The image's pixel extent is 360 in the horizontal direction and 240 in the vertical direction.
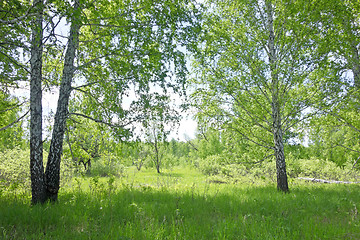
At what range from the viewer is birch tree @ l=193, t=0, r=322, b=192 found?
26.2ft

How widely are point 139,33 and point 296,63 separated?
5787 millimetres

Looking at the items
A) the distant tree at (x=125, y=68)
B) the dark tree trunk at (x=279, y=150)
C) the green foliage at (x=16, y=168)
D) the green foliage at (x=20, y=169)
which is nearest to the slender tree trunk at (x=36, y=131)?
the distant tree at (x=125, y=68)

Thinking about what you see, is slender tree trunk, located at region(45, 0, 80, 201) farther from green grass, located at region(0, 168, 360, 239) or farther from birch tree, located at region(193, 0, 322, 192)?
birch tree, located at region(193, 0, 322, 192)

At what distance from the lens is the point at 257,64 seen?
829 centimetres

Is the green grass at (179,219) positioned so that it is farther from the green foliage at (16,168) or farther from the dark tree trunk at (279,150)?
the green foliage at (16,168)

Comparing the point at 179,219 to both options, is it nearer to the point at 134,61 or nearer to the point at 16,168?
the point at 134,61

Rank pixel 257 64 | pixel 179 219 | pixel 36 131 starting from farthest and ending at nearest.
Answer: pixel 257 64 → pixel 36 131 → pixel 179 219

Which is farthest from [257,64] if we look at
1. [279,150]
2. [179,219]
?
[179,219]

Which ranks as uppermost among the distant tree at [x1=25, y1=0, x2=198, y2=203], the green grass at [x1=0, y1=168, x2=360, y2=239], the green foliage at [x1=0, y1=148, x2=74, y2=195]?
the distant tree at [x1=25, y1=0, x2=198, y2=203]

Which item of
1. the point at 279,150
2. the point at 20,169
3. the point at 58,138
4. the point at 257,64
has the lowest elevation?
the point at 20,169

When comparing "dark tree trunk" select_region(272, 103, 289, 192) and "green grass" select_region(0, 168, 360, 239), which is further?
"dark tree trunk" select_region(272, 103, 289, 192)

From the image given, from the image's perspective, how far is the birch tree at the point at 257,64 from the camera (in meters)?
7.98

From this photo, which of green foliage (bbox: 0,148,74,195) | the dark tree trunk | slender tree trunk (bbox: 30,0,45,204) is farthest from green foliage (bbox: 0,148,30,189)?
the dark tree trunk

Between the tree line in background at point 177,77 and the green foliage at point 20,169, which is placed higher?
the tree line in background at point 177,77
